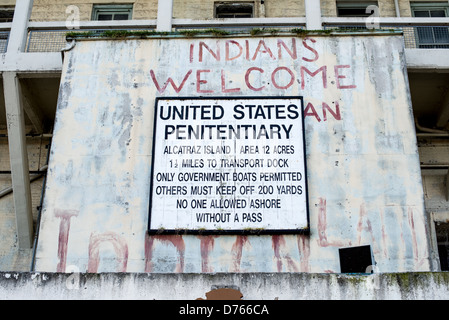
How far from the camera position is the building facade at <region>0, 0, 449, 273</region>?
333 inches

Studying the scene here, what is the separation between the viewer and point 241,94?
31.4 feet

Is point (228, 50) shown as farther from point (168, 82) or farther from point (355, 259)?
point (355, 259)

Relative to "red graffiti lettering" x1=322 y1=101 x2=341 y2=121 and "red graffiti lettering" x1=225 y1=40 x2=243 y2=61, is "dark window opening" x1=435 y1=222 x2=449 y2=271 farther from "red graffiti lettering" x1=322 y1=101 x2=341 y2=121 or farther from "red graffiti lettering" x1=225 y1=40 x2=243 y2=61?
"red graffiti lettering" x1=225 y1=40 x2=243 y2=61

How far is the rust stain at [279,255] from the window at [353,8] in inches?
295

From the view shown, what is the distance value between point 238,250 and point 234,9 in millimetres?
7549

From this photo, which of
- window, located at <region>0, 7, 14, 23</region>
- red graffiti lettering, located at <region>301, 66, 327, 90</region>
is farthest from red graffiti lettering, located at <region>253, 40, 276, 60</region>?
window, located at <region>0, 7, 14, 23</region>

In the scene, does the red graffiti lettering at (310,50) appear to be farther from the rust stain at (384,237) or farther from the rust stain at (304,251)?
the rust stain at (304,251)

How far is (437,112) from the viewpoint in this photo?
1176 centimetres

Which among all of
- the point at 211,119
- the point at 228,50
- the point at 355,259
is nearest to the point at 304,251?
the point at 355,259

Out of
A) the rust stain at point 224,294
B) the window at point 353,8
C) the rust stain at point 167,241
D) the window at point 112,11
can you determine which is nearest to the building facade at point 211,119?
the rust stain at point 167,241

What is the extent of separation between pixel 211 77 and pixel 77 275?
5.23m

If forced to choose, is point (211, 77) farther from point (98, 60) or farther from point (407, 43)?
point (407, 43)
